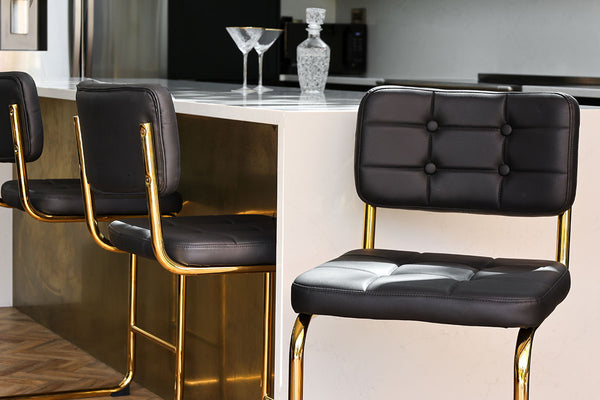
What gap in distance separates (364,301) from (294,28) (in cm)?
483

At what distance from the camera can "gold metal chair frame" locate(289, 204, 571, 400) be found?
1.69 metres

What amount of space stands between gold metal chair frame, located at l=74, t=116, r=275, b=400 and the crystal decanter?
0.75 m

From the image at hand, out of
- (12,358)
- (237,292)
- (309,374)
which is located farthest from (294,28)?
(309,374)

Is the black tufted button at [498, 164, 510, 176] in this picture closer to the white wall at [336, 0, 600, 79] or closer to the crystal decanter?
the crystal decanter

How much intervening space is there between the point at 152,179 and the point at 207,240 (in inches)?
6.9

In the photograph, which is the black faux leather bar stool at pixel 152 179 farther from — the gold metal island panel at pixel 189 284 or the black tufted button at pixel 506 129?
the black tufted button at pixel 506 129

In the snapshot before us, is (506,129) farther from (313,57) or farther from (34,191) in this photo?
(34,191)

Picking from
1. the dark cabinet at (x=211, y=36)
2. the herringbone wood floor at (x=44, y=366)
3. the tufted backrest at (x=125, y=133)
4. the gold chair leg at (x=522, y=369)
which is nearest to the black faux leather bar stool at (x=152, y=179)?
the tufted backrest at (x=125, y=133)

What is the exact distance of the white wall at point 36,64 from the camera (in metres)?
4.34

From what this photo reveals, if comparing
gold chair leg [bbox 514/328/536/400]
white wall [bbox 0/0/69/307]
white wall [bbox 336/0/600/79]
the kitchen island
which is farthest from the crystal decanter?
white wall [bbox 336/0/600/79]

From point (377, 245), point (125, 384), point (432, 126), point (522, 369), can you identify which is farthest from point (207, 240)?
point (125, 384)

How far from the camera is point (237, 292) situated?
2.68m

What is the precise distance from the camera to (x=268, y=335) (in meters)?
2.42

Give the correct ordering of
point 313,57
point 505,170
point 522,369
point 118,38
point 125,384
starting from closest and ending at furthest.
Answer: point 522,369, point 505,170, point 313,57, point 125,384, point 118,38
